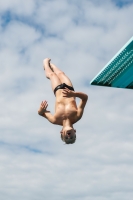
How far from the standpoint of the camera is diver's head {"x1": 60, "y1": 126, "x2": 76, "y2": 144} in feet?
36.3

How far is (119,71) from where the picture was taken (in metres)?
12.2

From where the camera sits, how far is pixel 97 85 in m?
12.7

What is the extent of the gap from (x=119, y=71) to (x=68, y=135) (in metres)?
2.70

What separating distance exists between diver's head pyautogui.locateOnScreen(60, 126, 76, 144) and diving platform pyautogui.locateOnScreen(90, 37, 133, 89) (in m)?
2.02

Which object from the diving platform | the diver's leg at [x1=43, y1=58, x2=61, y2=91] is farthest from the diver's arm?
the diving platform

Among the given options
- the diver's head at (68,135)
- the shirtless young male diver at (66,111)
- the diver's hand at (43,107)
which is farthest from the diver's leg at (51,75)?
the diver's head at (68,135)

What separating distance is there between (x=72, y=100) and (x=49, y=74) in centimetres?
153

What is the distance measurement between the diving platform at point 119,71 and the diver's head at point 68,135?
2018 mm

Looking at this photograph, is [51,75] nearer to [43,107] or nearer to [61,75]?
[61,75]

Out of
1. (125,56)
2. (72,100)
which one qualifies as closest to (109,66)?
(125,56)

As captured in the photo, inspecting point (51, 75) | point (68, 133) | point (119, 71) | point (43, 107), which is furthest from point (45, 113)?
point (119, 71)

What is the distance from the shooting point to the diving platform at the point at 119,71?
36.1ft

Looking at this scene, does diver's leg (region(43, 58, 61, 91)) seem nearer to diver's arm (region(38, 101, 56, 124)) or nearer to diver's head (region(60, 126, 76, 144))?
diver's arm (region(38, 101, 56, 124))

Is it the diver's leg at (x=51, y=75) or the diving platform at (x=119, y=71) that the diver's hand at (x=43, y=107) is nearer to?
the diver's leg at (x=51, y=75)
